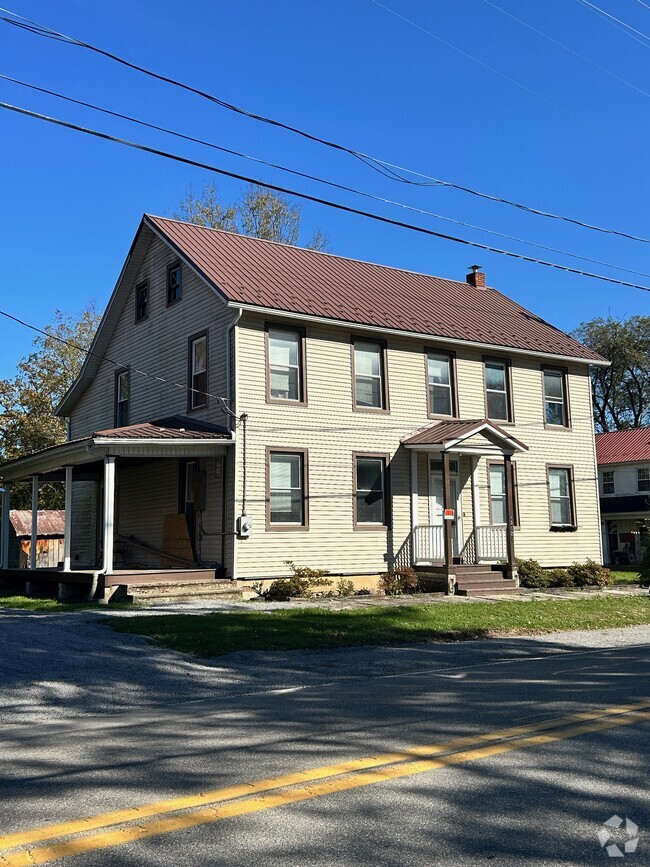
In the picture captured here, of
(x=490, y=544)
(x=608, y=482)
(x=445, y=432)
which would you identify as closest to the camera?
(x=445, y=432)

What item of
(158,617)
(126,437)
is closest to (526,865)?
(158,617)

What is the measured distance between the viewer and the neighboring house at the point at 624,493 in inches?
1815

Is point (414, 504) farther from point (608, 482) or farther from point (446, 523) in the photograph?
point (608, 482)

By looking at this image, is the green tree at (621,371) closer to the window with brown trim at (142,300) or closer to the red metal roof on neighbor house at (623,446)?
the red metal roof on neighbor house at (623,446)

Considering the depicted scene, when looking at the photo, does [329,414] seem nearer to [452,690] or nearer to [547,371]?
[547,371]

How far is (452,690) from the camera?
905 centimetres

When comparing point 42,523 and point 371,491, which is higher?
point 371,491

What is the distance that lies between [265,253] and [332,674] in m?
Result: 16.0

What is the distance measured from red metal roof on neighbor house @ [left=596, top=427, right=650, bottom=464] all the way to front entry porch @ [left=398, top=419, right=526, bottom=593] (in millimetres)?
24965

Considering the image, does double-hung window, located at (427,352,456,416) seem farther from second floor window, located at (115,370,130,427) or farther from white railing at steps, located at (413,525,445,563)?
second floor window, located at (115,370,130,427)

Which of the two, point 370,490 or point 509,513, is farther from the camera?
point 509,513

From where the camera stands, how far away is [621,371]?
205 feet

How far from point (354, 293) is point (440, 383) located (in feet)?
11.3

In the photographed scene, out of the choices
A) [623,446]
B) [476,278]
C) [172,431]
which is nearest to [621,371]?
[623,446]
